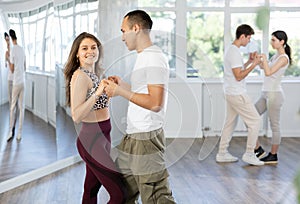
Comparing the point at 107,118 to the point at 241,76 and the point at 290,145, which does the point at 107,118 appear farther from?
the point at 290,145

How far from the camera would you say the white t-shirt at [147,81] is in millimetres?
2275

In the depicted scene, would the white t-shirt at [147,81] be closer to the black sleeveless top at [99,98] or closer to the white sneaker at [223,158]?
the black sleeveless top at [99,98]

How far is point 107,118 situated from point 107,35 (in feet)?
10.8

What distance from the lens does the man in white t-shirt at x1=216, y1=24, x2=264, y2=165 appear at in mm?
4930

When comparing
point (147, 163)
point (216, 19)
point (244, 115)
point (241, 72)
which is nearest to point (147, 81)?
point (147, 163)

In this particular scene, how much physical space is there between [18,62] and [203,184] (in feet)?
6.57

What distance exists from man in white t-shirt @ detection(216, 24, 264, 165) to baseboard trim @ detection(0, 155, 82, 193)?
1632mm

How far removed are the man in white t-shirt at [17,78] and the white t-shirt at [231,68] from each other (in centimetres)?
194

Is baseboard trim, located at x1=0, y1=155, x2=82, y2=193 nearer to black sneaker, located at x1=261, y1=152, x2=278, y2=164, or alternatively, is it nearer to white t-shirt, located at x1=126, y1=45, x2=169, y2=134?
black sneaker, located at x1=261, y1=152, x2=278, y2=164

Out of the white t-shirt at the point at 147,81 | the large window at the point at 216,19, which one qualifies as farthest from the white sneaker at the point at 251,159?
the white t-shirt at the point at 147,81

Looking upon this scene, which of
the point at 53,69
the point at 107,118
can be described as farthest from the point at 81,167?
the point at 107,118

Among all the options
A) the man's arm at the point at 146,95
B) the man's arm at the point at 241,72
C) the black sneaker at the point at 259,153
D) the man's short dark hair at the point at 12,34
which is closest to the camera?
the man's arm at the point at 146,95

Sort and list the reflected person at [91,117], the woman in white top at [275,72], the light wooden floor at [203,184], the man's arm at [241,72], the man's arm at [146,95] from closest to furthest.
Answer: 1. the man's arm at [146,95]
2. the reflected person at [91,117]
3. the light wooden floor at [203,184]
4. the woman in white top at [275,72]
5. the man's arm at [241,72]

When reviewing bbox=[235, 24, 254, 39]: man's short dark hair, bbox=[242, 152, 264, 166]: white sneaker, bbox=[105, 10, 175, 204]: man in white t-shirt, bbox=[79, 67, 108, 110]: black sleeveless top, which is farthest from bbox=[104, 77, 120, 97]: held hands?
bbox=[242, 152, 264, 166]: white sneaker
